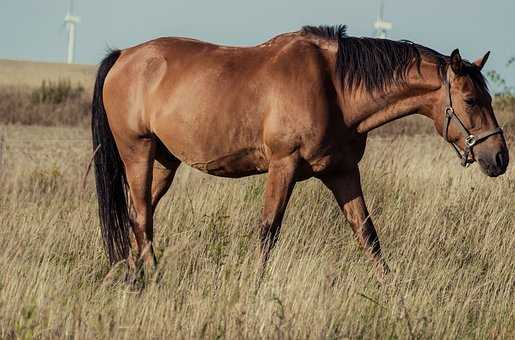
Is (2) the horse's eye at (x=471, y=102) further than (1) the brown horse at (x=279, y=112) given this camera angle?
No

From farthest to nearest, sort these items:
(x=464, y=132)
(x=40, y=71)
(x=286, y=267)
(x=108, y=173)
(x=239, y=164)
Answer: (x=40, y=71)
(x=108, y=173)
(x=239, y=164)
(x=464, y=132)
(x=286, y=267)

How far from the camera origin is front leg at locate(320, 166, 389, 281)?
7191mm

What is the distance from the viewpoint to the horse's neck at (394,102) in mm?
6902

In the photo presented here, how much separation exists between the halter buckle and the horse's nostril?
0.18 meters

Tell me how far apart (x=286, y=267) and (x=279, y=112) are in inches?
48.5

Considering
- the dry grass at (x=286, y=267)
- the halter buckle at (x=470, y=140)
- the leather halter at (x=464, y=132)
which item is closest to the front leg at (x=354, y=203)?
the dry grass at (x=286, y=267)

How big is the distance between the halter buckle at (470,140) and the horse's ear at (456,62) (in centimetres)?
45

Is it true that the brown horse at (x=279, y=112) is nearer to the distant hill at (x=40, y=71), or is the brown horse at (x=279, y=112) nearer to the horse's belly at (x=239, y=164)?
the horse's belly at (x=239, y=164)

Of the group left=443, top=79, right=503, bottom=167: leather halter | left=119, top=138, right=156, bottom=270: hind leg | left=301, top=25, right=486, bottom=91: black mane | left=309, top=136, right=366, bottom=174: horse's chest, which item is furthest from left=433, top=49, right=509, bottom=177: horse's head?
left=119, top=138, right=156, bottom=270: hind leg

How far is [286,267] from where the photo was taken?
21.1ft

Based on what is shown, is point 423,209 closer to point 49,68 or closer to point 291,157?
point 291,157

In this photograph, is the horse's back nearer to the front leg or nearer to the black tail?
the black tail

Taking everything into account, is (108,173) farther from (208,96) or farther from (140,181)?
(208,96)

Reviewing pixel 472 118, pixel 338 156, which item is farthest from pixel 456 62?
pixel 338 156
